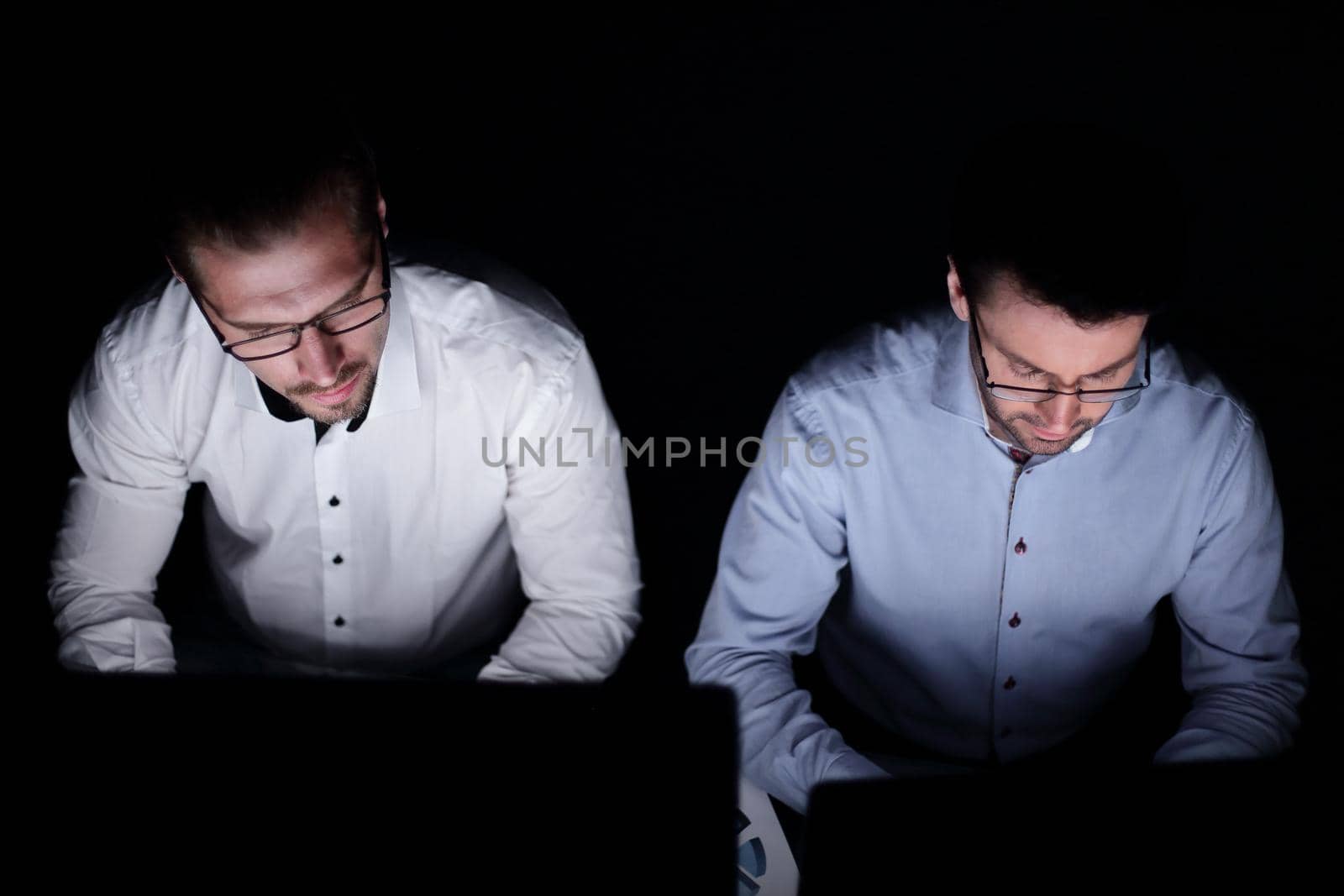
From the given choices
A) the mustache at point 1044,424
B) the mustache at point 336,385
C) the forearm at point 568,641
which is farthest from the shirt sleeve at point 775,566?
the mustache at point 336,385

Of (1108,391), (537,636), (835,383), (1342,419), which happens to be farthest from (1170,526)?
(1342,419)

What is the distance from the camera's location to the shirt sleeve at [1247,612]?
57.6 inches

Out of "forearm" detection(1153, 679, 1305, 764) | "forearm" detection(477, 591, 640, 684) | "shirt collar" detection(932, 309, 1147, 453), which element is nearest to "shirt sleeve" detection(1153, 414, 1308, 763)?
"forearm" detection(1153, 679, 1305, 764)

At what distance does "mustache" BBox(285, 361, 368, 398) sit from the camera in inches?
56.9

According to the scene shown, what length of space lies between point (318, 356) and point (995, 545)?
0.93 meters

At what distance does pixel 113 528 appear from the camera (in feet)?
5.58

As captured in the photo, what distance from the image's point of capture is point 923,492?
1539 millimetres

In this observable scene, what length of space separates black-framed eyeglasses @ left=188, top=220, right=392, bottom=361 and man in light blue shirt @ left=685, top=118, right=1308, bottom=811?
0.56 metres

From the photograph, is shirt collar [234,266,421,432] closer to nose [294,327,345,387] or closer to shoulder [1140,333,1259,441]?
nose [294,327,345,387]

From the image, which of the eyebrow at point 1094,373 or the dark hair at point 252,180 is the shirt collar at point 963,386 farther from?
the dark hair at point 252,180

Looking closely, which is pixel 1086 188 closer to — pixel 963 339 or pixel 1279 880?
pixel 963 339

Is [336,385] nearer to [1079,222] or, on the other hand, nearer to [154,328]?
[154,328]

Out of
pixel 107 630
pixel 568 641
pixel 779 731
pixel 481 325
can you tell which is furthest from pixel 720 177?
pixel 107 630

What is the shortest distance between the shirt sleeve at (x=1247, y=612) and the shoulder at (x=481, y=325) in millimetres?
922
